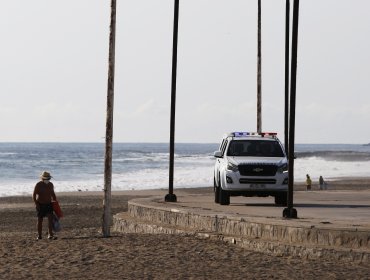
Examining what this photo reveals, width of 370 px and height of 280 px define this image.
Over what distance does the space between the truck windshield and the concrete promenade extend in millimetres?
1477

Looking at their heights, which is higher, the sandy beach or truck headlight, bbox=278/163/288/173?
truck headlight, bbox=278/163/288/173

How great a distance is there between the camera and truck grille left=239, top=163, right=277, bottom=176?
2719 cm

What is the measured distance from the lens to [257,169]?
27.2 metres

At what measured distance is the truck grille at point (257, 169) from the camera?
89.2 feet

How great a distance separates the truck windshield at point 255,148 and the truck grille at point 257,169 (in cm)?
104

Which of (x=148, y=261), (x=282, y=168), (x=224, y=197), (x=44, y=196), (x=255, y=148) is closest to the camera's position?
(x=148, y=261)

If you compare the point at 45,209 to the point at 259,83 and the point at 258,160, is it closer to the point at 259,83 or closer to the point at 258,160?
the point at 258,160

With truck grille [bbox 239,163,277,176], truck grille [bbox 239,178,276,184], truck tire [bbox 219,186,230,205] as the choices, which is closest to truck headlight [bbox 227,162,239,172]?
truck grille [bbox 239,163,277,176]

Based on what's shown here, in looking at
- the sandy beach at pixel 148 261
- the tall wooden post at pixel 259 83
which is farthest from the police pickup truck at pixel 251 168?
the tall wooden post at pixel 259 83

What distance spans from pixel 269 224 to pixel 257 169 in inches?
281

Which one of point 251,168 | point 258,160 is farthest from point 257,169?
point 258,160

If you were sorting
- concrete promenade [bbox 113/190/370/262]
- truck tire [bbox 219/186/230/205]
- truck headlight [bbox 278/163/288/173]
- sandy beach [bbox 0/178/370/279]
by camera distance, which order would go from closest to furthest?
sandy beach [bbox 0/178/370/279]
concrete promenade [bbox 113/190/370/262]
truck headlight [bbox 278/163/288/173]
truck tire [bbox 219/186/230/205]

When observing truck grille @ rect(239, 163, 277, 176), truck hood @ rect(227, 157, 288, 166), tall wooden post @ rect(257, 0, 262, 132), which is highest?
tall wooden post @ rect(257, 0, 262, 132)

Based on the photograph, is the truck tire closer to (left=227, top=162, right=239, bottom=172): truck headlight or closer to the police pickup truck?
the police pickup truck
